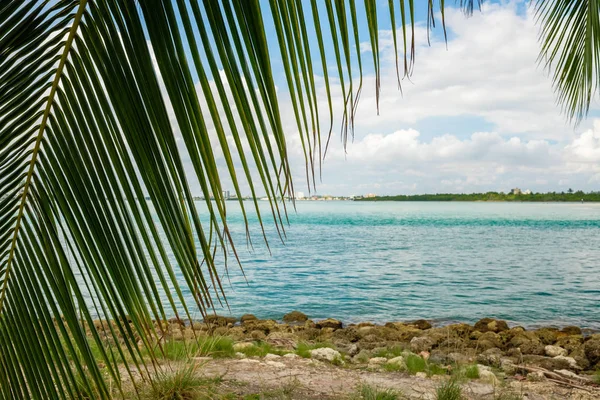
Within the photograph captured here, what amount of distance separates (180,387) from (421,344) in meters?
6.13

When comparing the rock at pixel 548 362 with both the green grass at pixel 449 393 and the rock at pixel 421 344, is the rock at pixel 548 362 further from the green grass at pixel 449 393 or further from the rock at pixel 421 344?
the green grass at pixel 449 393

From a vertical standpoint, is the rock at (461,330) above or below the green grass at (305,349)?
below

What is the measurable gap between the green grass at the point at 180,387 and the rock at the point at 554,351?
7.39 meters

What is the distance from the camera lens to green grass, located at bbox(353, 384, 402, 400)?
4.50m

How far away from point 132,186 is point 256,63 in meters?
0.28

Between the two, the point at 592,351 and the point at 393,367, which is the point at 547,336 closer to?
the point at 592,351

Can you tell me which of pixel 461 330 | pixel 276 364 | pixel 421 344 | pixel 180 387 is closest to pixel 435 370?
pixel 276 364

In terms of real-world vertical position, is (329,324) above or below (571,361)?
below

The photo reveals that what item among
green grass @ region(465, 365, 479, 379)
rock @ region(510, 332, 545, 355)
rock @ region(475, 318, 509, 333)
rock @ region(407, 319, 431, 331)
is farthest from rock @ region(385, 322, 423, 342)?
green grass @ region(465, 365, 479, 379)

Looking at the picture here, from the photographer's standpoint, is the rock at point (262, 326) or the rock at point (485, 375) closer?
the rock at point (485, 375)

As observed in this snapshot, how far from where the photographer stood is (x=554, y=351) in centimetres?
964

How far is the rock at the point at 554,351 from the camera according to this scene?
9.49 meters

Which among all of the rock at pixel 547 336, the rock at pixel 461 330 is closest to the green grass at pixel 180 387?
the rock at pixel 461 330

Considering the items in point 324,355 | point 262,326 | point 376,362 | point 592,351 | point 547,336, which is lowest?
point 262,326
